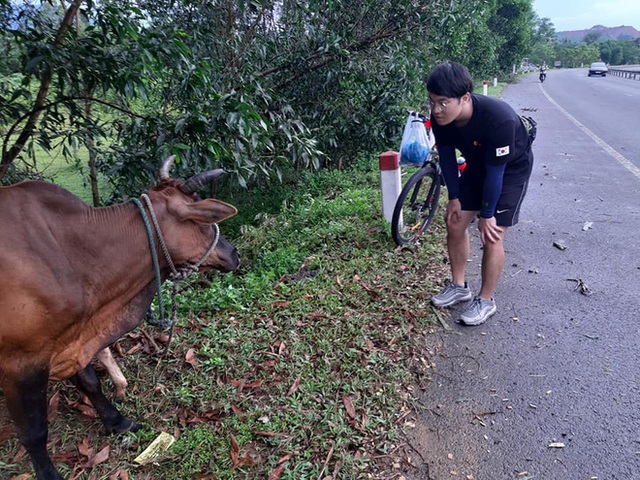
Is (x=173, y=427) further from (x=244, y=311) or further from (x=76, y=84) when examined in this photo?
(x=76, y=84)

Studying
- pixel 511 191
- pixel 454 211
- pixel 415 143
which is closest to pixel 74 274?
pixel 454 211

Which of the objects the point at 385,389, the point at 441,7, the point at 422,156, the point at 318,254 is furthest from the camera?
the point at 441,7

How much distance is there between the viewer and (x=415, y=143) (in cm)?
545

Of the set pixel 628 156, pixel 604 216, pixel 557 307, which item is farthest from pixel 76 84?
pixel 628 156

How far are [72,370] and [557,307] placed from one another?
347 centimetres

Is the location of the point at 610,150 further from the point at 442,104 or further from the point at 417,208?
the point at 442,104

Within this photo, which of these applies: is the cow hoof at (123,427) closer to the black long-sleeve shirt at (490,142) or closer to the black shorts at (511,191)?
the black long-sleeve shirt at (490,142)

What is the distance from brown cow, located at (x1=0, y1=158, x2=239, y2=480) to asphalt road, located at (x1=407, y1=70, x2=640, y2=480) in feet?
5.50

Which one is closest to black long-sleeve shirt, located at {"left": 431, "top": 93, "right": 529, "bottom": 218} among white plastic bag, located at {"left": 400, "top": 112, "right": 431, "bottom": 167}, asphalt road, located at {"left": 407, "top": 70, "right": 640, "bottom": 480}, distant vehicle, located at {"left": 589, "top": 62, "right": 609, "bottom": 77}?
asphalt road, located at {"left": 407, "top": 70, "right": 640, "bottom": 480}

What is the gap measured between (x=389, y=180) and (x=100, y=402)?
3.43 m

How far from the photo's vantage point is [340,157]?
28.8 feet

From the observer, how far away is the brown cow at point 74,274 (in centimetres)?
215

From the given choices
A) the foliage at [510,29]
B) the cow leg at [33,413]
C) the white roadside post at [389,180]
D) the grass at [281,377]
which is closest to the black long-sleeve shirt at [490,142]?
the grass at [281,377]

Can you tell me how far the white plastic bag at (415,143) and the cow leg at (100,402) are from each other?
4.06 meters
